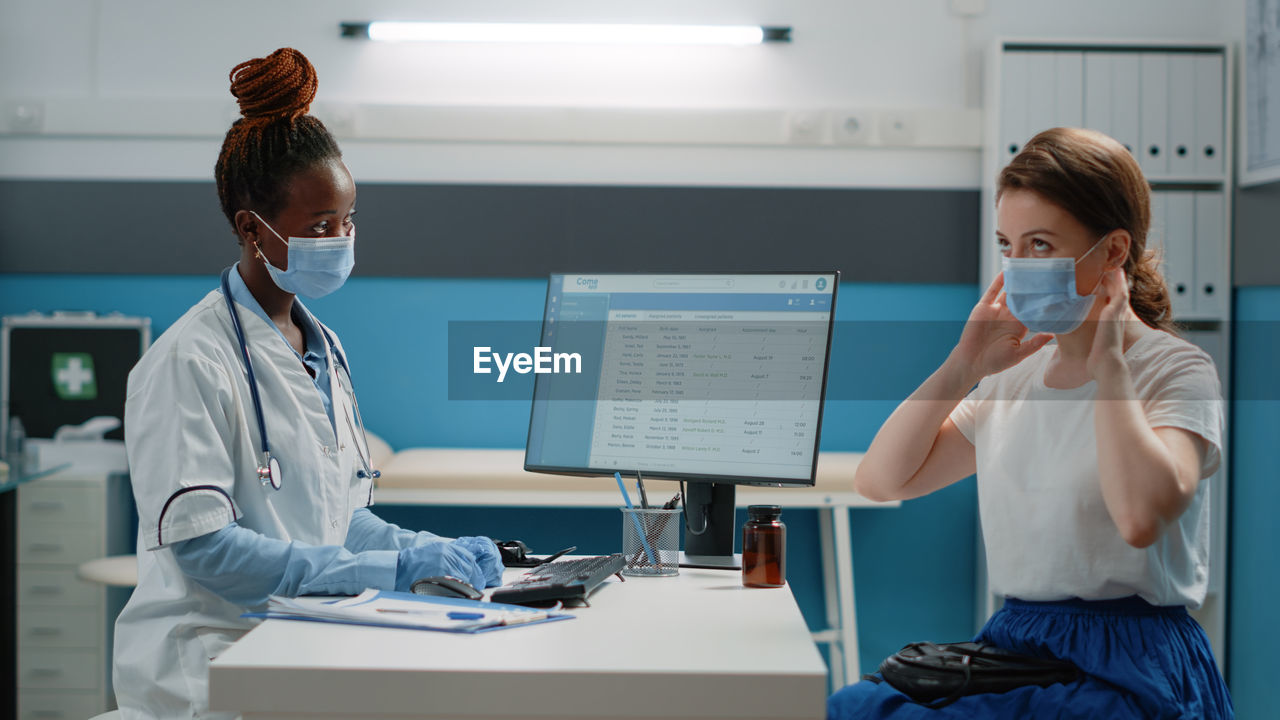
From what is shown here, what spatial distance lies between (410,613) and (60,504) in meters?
2.21

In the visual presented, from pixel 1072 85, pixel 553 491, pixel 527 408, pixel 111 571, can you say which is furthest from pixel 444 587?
pixel 1072 85

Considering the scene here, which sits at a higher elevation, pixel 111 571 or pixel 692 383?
pixel 692 383

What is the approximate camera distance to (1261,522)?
115 inches

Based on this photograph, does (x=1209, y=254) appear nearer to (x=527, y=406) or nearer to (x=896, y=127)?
(x=896, y=127)

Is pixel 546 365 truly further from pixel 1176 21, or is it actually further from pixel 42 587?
pixel 1176 21

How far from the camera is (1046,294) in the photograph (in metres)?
1.40

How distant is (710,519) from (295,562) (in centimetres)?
65

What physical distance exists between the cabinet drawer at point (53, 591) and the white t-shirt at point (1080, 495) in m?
2.58

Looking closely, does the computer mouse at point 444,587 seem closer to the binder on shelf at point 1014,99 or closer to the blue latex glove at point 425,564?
the blue latex glove at point 425,564

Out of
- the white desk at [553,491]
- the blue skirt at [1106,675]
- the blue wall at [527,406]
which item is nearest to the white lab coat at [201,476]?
the blue skirt at [1106,675]

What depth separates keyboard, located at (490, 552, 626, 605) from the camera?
1.28 meters

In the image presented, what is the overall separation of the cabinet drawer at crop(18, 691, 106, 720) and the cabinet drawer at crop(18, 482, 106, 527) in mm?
498

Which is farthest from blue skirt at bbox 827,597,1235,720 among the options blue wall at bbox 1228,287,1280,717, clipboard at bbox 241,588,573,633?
blue wall at bbox 1228,287,1280,717

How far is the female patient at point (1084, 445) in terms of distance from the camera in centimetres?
126
